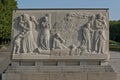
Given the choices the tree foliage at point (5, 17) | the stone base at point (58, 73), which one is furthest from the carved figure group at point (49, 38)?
the tree foliage at point (5, 17)

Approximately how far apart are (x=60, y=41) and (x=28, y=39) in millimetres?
1063

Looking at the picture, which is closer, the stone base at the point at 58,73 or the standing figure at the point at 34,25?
the stone base at the point at 58,73

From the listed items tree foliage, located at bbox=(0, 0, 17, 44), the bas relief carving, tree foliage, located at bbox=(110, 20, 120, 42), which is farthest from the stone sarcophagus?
tree foliage, located at bbox=(110, 20, 120, 42)

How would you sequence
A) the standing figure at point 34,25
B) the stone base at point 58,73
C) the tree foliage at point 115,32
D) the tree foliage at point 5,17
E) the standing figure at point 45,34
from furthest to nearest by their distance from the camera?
the tree foliage at point 115,32, the tree foliage at point 5,17, the standing figure at point 34,25, the standing figure at point 45,34, the stone base at point 58,73

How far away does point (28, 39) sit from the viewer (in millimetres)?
10375

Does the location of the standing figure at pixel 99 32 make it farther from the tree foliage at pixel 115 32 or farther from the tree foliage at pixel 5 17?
the tree foliage at pixel 115 32

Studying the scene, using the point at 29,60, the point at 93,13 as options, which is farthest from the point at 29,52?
the point at 93,13

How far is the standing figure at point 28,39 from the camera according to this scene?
34.0 feet

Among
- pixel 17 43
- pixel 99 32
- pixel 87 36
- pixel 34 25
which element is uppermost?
pixel 34 25

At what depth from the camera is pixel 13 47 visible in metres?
10.4

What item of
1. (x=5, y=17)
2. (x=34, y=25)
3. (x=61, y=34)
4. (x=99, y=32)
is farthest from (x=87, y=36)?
(x=5, y=17)

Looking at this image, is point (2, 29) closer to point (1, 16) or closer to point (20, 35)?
point (1, 16)

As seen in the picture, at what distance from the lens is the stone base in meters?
10.2

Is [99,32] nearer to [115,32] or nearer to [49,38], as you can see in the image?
[49,38]
